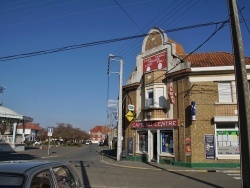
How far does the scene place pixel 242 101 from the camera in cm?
941

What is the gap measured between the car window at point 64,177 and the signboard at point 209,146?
57.4ft

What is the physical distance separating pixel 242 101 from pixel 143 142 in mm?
18149

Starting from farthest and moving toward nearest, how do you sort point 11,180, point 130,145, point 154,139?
point 130,145 < point 154,139 < point 11,180

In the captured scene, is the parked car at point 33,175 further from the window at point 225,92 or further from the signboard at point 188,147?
the window at point 225,92

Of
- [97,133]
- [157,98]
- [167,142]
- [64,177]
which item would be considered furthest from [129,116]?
[97,133]

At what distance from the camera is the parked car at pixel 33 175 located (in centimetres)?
430

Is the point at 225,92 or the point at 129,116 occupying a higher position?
the point at 225,92

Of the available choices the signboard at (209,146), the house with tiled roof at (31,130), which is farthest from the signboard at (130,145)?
the house with tiled roof at (31,130)

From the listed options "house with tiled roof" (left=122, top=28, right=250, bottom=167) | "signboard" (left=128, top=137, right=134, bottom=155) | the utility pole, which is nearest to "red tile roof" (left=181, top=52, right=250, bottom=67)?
"house with tiled roof" (left=122, top=28, right=250, bottom=167)

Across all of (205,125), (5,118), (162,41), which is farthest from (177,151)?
(5,118)

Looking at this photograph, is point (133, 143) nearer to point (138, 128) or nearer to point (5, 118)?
point (138, 128)

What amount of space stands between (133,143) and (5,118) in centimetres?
2118

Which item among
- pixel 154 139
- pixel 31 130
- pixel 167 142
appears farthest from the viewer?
pixel 31 130

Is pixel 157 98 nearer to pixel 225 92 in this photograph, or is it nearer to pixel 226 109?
pixel 225 92
